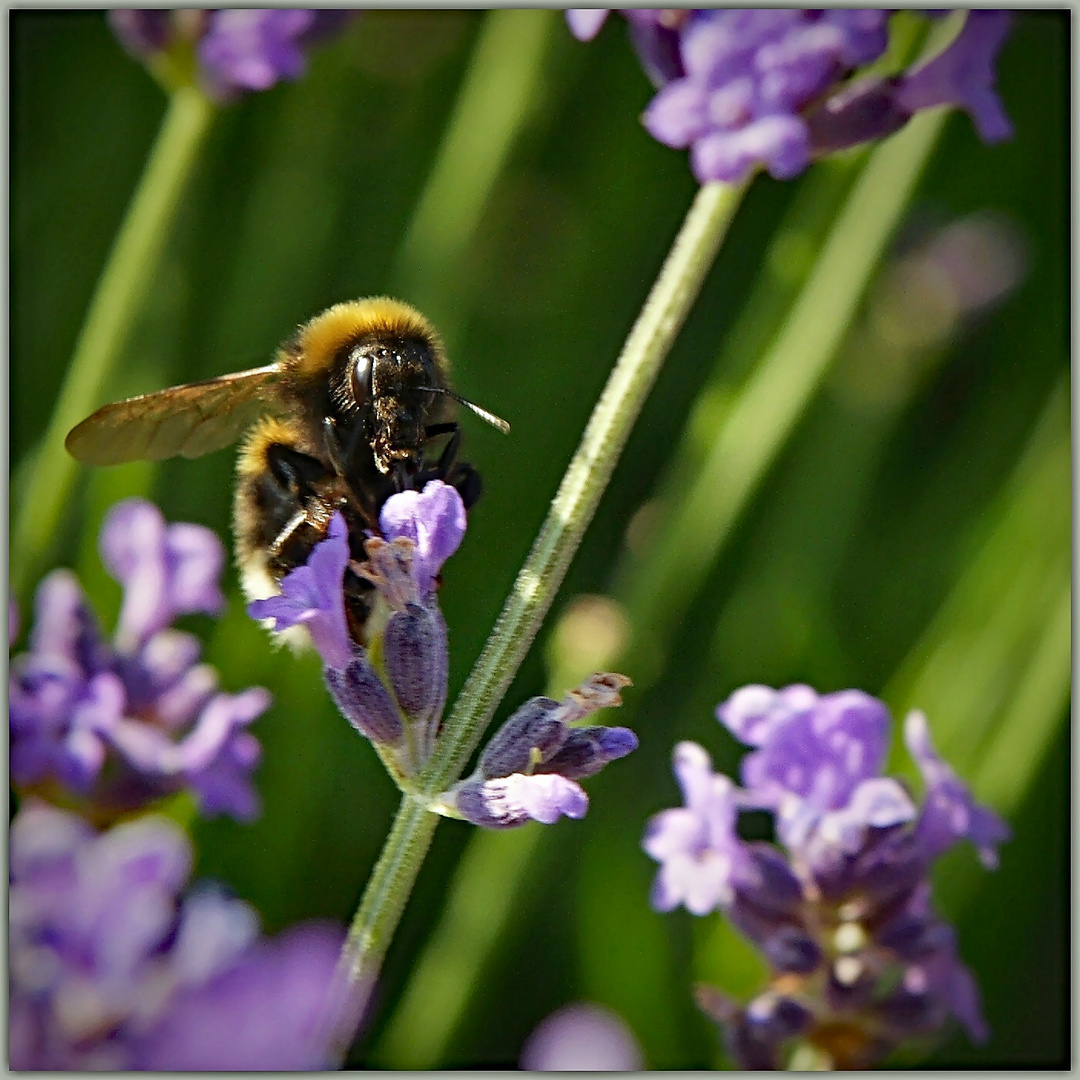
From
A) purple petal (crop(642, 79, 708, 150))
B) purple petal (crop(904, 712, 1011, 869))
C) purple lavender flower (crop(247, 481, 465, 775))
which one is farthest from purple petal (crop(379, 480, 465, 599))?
purple petal (crop(904, 712, 1011, 869))

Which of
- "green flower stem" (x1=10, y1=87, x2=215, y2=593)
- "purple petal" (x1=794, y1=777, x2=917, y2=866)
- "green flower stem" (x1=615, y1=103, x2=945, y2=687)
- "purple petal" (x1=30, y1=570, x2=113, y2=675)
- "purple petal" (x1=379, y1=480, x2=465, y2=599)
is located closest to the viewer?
"purple petal" (x1=379, y1=480, x2=465, y2=599)

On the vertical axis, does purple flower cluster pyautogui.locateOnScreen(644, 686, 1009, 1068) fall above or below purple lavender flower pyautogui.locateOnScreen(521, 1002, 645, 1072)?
above

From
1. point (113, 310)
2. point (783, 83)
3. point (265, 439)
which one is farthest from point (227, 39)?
point (783, 83)

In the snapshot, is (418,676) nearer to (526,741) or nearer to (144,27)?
(526,741)

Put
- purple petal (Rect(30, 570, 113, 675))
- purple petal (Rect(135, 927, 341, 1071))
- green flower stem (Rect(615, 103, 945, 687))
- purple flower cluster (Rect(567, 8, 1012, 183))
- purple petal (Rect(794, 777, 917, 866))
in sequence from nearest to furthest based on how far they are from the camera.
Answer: purple petal (Rect(135, 927, 341, 1071))
purple flower cluster (Rect(567, 8, 1012, 183))
purple petal (Rect(794, 777, 917, 866))
purple petal (Rect(30, 570, 113, 675))
green flower stem (Rect(615, 103, 945, 687))

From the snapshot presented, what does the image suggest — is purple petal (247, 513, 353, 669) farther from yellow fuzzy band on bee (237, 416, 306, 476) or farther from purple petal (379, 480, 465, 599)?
yellow fuzzy band on bee (237, 416, 306, 476)

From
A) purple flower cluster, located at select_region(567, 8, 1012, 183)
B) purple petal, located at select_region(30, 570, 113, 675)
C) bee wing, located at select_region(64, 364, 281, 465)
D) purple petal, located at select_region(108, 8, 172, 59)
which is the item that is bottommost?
purple petal, located at select_region(30, 570, 113, 675)
